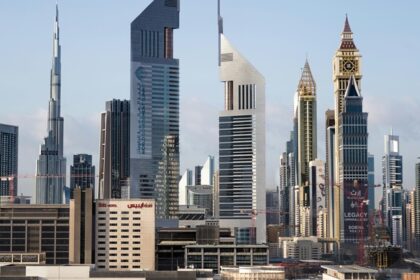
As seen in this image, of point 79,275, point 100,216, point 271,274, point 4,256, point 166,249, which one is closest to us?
point 79,275

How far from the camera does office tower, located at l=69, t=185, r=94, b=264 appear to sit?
152000 mm

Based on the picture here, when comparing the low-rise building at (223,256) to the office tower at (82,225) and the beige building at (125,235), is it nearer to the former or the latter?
the beige building at (125,235)

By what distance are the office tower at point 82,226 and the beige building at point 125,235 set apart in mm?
2308

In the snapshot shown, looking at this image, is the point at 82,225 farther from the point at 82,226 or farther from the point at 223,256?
the point at 223,256

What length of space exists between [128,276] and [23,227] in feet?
173

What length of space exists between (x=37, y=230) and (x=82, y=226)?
11.6 metres

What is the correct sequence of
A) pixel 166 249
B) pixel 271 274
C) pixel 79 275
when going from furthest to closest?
pixel 166 249 < pixel 271 274 < pixel 79 275

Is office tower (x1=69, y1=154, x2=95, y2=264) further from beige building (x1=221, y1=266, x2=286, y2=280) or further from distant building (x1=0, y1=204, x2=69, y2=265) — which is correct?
beige building (x1=221, y1=266, x2=286, y2=280)

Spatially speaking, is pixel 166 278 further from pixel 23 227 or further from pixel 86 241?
pixel 23 227

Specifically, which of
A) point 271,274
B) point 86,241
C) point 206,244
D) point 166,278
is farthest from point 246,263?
point 166,278

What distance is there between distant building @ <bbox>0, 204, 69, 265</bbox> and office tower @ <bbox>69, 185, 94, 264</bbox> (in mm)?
5808

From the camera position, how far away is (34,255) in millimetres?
146875

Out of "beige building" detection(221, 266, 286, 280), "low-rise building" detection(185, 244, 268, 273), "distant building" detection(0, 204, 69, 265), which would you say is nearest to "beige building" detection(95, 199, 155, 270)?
"distant building" detection(0, 204, 69, 265)

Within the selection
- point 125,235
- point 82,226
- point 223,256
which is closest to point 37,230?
point 82,226
